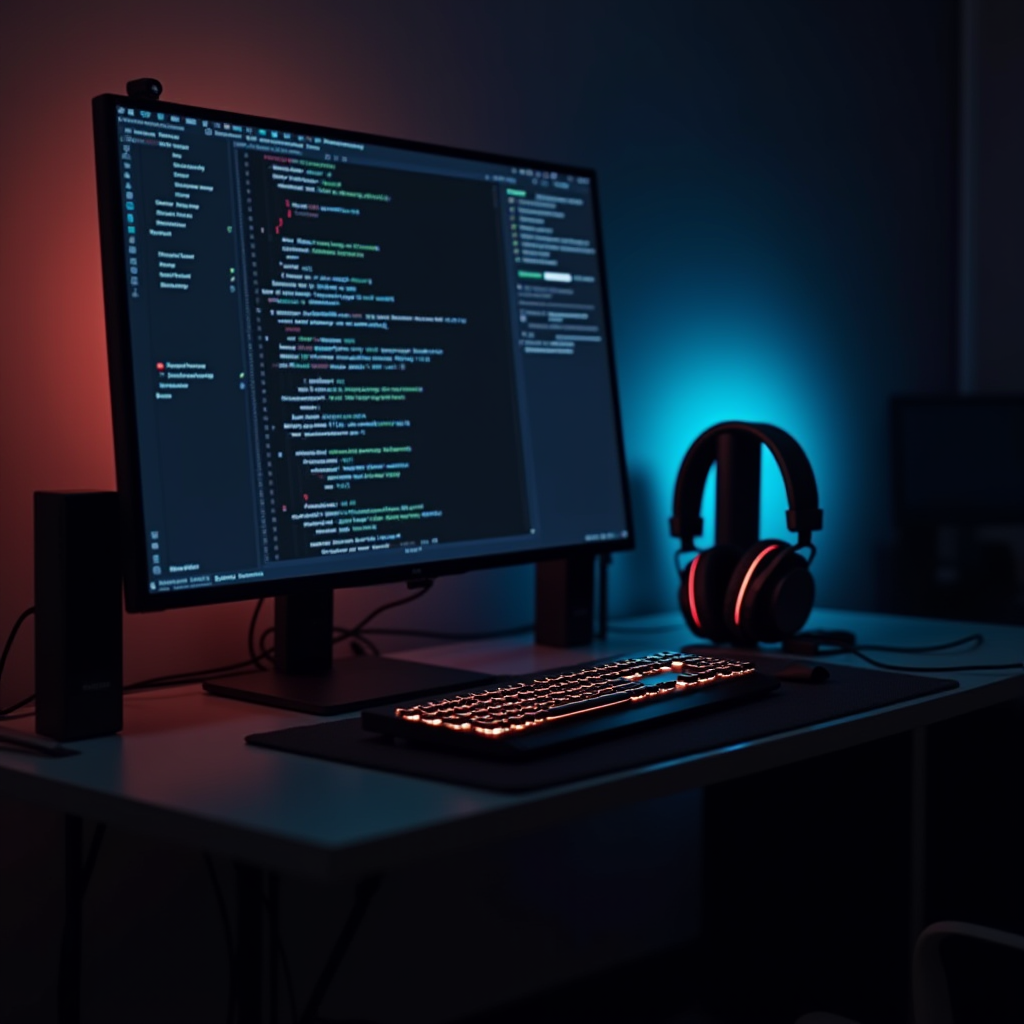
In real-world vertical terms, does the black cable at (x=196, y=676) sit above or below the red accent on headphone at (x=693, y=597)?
below

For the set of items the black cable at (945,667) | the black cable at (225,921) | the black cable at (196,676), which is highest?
the black cable at (196,676)

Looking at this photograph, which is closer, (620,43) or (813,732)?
(813,732)

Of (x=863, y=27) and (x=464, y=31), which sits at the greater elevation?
(x=863, y=27)

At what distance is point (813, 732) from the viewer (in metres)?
1.14

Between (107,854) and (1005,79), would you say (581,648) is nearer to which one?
(107,854)

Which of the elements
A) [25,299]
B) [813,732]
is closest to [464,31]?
[25,299]

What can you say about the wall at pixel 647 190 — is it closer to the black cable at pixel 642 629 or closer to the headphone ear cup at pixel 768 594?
the black cable at pixel 642 629

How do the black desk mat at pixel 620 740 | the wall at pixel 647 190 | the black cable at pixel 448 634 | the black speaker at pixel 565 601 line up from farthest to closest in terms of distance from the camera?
the black cable at pixel 448 634, the black speaker at pixel 565 601, the wall at pixel 647 190, the black desk mat at pixel 620 740

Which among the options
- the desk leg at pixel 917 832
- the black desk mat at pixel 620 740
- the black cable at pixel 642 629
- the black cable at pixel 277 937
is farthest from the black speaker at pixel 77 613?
the desk leg at pixel 917 832

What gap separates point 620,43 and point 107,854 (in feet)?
4.56

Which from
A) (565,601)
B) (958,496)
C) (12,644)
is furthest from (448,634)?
(958,496)

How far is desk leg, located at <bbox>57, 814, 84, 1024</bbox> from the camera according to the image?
1.28 metres

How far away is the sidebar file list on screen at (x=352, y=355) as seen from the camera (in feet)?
4.04

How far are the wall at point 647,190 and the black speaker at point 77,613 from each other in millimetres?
280
